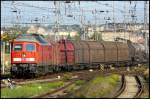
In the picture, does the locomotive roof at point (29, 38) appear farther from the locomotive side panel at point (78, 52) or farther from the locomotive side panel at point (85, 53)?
the locomotive side panel at point (85, 53)

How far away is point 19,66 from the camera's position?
34500mm

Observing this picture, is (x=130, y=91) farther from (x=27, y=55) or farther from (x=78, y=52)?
(x=78, y=52)

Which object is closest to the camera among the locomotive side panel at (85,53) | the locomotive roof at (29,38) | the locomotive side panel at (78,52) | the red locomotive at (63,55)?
the red locomotive at (63,55)

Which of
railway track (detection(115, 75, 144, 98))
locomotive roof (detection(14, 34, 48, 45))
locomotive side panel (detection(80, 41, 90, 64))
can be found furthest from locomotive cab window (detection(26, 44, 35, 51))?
Result: locomotive side panel (detection(80, 41, 90, 64))

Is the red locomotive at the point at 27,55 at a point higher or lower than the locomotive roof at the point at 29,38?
lower

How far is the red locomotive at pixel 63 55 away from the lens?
115ft

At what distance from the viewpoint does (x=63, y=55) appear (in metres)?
45.5

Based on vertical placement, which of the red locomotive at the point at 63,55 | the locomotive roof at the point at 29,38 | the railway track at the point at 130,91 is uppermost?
the locomotive roof at the point at 29,38

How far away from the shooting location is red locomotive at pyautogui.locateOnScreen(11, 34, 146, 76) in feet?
115

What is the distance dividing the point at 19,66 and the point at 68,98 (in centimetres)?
1681

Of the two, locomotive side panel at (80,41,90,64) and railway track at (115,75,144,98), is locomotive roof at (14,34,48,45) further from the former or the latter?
locomotive side panel at (80,41,90,64)

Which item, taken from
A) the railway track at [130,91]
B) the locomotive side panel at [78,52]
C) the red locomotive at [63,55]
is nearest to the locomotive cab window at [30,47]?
the red locomotive at [63,55]

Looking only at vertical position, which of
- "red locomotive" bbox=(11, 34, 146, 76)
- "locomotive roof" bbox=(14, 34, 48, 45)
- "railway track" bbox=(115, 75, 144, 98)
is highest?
"locomotive roof" bbox=(14, 34, 48, 45)

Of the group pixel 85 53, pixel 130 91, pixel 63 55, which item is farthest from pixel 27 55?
pixel 85 53
